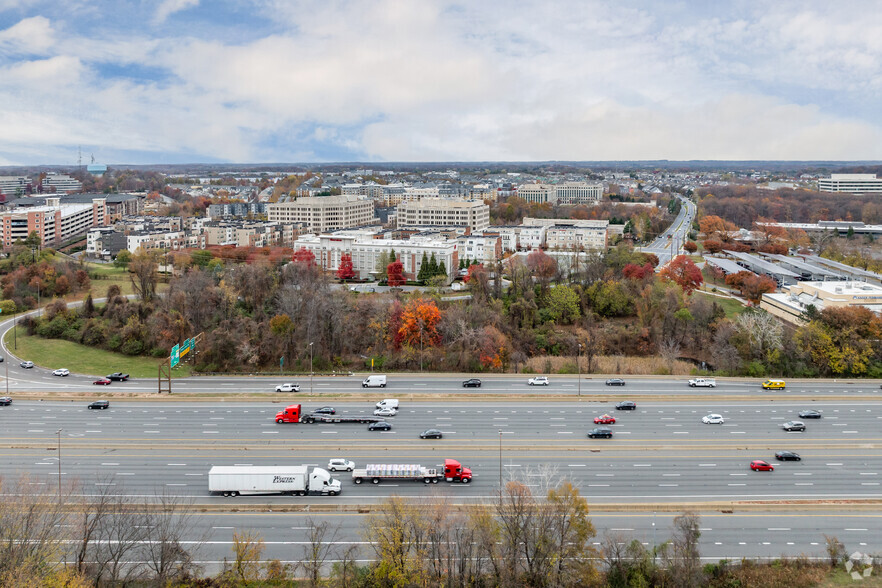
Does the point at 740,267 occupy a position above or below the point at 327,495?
above

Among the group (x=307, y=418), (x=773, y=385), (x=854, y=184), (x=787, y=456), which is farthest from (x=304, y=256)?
(x=854, y=184)

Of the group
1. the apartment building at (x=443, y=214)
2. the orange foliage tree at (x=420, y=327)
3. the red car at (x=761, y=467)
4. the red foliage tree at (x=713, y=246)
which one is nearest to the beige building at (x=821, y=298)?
the red car at (x=761, y=467)

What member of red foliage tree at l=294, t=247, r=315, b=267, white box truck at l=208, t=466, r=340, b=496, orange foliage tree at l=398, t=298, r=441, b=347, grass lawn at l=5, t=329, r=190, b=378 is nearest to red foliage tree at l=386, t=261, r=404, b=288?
red foliage tree at l=294, t=247, r=315, b=267

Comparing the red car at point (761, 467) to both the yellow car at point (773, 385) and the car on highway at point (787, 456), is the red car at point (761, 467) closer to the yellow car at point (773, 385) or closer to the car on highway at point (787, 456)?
the car on highway at point (787, 456)

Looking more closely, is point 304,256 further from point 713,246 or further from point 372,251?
point 713,246

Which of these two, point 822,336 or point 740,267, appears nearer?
point 822,336

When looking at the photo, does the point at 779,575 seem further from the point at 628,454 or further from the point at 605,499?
the point at 628,454

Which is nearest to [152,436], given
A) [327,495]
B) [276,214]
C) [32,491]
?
[32,491]
